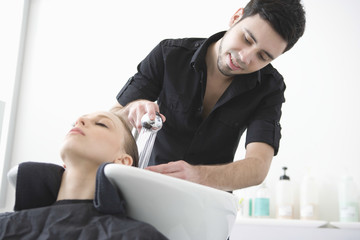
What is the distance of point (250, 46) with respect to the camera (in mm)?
1371

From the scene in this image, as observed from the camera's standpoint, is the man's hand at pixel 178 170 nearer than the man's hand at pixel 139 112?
Yes

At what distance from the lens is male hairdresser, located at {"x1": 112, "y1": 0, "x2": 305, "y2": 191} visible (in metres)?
1.36

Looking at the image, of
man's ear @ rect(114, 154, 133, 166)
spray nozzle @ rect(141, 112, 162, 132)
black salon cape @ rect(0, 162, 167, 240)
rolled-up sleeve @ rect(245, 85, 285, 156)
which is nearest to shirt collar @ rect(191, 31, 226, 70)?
rolled-up sleeve @ rect(245, 85, 285, 156)

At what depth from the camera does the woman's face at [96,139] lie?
99 cm

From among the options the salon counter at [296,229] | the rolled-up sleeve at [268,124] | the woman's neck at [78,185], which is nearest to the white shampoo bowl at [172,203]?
the woman's neck at [78,185]

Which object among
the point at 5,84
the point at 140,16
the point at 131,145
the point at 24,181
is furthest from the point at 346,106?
the point at 5,84

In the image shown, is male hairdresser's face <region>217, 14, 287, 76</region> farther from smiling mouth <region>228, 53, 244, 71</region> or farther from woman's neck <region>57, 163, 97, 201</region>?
woman's neck <region>57, 163, 97, 201</region>

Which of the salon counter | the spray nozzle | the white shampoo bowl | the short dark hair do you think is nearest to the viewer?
the white shampoo bowl

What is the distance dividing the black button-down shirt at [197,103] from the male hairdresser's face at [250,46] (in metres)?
0.10

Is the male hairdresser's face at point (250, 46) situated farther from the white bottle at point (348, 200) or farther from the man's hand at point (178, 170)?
the white bottle at point (348, 200)

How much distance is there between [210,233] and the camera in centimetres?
87

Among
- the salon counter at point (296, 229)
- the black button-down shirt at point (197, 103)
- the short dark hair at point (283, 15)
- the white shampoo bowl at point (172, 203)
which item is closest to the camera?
the white shampoo bowl at point (172, 203)

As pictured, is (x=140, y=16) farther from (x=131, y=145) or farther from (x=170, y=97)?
(x=131, y=145)

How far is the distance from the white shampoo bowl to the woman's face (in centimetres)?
22
